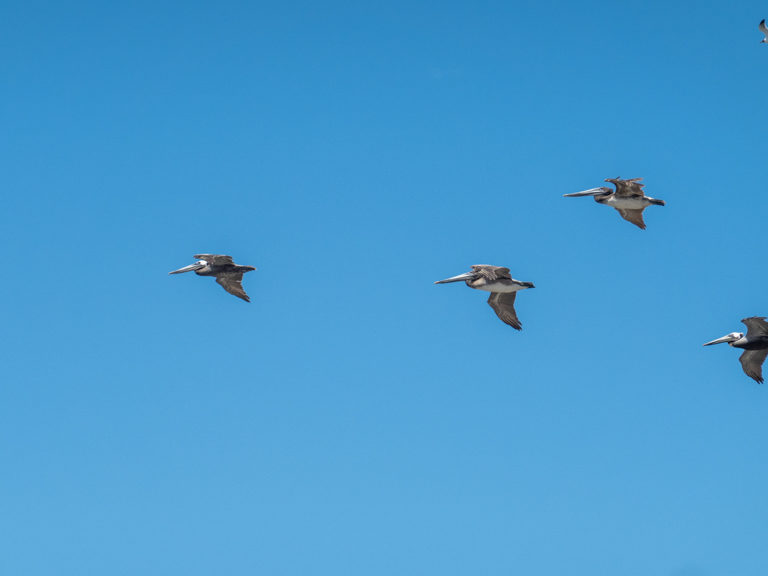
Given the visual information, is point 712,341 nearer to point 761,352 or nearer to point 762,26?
point 761,352

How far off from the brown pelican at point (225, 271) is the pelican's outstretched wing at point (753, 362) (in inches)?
588

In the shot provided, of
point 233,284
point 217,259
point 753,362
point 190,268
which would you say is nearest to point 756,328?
point 753,362

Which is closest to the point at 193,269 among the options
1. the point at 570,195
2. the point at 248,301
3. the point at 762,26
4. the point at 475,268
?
the point at 248,301

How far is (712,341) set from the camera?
3556 centimetres

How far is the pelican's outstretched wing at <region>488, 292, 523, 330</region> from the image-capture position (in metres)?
34.9

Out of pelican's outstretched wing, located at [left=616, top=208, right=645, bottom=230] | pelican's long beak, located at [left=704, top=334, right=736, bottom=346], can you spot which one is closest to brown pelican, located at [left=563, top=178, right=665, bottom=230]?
pelican's outstretched wing, located at [left=616, top=208, right=645, bottom=230]

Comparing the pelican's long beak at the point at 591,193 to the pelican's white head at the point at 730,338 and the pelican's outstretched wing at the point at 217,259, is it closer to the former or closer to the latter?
the pelican's white head at the point at 730,338

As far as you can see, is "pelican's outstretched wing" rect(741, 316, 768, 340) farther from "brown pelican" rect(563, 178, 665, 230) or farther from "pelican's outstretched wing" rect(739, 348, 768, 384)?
"brown pelican" rect(563, 178, 665, 230)

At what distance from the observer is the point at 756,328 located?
3288 centimetres

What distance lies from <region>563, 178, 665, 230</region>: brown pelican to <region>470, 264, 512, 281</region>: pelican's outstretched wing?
14.1 ft

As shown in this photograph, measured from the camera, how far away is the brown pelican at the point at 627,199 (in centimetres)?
3528

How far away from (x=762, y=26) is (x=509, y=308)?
40.3 feet

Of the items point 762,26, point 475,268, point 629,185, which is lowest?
point 475,268

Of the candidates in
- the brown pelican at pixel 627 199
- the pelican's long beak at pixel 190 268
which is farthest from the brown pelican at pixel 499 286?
the pelican's long beak at pixel 190 268
